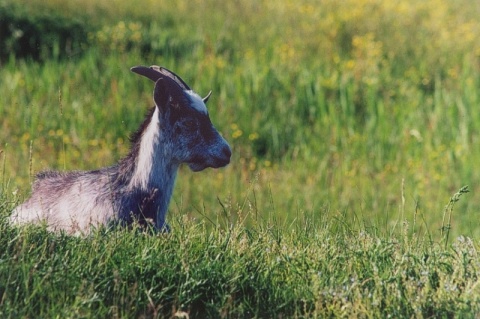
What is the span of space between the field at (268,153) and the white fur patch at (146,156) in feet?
1.15

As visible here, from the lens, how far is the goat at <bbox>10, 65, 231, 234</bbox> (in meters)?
6.18

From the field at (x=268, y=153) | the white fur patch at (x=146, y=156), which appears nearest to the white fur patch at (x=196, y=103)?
the white fur patch at (x=146, y=156)

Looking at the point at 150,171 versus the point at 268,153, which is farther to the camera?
the point at 268,153

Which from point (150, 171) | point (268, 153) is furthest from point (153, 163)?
point (268, 153)

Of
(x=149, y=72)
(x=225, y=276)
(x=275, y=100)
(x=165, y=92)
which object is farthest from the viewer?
(x=275, y=100)

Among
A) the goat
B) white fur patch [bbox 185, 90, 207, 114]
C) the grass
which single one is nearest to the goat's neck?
the goat

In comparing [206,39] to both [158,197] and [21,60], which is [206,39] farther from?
[158,197]

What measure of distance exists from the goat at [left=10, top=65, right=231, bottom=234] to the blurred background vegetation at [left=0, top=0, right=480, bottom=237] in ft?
11.3

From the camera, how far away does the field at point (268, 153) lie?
5.25 m

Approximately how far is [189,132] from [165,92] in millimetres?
375

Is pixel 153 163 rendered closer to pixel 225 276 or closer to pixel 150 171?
pixel 150 171

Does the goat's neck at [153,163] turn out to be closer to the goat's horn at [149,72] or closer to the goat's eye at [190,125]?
the goat's eye at [190,125]

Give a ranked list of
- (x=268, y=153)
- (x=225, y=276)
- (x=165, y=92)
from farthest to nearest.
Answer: (x=268, y=153) → (x=165, y=92) → (x=225, y=276)

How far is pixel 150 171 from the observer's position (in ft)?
20.9
